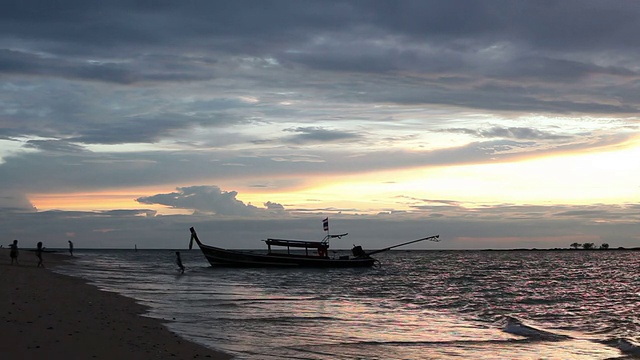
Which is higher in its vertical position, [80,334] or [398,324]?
[80,334]

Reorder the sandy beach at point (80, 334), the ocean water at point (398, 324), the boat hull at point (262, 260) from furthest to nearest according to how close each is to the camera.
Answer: the boat hull at point (262, 260)
the ocean water at point (398, 324)
the sandy beach at point (80, 334)

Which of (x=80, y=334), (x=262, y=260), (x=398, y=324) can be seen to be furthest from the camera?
(x=262, y=260)

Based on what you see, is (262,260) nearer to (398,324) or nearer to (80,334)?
(398,324)

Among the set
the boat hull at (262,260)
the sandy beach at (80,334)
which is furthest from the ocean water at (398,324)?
the boat hull at (262,260)

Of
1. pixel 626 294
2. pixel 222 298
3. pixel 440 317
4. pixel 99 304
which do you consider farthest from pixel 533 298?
pixel 99 304

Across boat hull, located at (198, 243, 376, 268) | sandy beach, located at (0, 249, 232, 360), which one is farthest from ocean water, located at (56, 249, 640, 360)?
boat hull, located at (198, 243, 376, 268)

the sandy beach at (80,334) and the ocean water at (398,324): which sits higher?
the sandy beach at (80,334)

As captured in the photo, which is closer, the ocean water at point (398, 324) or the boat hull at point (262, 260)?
the ocean water at point (398, 324)

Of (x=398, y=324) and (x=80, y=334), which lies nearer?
(x=80, y=334)

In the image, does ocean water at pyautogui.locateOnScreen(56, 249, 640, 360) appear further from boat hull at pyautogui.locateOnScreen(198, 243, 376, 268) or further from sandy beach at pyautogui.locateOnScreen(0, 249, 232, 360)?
boat hull at pyautogui.locateOnScreen(198, 243, 376, 268)

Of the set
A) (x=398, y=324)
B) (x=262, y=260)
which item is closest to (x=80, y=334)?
(x=398, y=324)

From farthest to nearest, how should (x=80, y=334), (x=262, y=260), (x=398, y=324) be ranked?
(x=262, y=260)
(x=398, y=324)
(x=80, y=334)

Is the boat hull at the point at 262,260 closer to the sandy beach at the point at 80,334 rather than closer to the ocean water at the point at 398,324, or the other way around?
the ocean water at the point at 398,324

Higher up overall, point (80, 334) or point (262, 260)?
point (80, 334)
